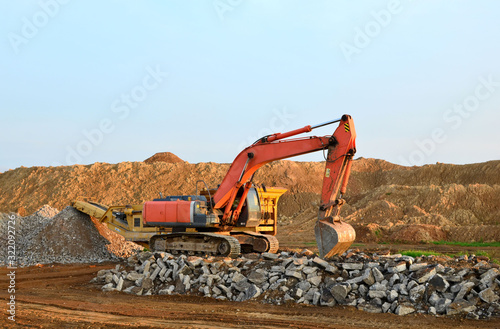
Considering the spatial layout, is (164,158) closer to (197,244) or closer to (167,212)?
(167,212)

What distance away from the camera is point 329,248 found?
10.1m

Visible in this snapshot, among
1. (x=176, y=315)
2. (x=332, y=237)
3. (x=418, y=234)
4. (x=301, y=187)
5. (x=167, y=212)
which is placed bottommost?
(x=176, y=315)

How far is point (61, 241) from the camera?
52.4 feet

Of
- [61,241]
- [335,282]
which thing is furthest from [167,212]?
[335,282]

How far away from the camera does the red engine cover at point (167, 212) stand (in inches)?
517

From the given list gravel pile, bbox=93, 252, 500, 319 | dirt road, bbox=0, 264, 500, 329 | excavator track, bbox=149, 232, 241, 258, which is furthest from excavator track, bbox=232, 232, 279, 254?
dirt road, bbox=0, 264, 500, 329

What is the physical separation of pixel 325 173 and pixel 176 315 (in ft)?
15.6

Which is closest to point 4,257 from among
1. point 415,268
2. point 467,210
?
point 415,268

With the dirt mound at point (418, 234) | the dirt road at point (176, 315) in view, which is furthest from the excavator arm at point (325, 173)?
the dirt mound at point (418, 234)

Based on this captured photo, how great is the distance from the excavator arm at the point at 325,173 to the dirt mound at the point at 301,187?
1815 cm

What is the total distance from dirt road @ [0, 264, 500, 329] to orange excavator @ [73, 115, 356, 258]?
2.94 metres

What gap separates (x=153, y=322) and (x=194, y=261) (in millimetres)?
3206

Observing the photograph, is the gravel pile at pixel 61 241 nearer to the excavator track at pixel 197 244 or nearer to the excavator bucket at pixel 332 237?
the excavator track at pixel 197 244

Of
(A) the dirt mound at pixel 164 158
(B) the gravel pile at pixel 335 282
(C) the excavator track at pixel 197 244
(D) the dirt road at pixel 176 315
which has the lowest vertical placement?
(D) the dirt road at pixel 176 315
